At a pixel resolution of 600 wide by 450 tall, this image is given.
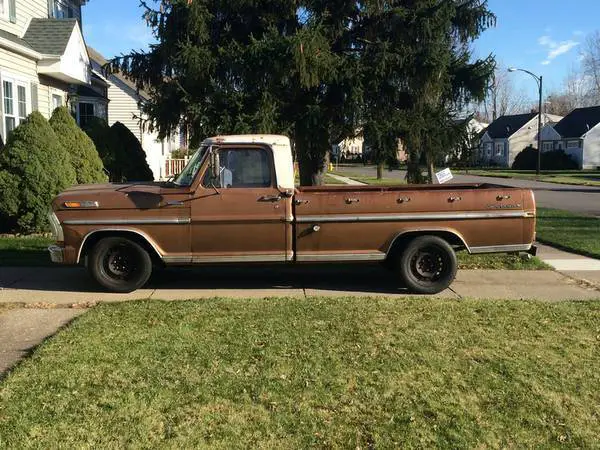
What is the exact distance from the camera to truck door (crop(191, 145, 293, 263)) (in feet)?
22.9

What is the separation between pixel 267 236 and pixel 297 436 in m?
3.69

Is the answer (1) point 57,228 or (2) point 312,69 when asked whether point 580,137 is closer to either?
(2) point 312,69

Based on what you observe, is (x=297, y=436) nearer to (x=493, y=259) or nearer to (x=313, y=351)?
(x=313, y=351)

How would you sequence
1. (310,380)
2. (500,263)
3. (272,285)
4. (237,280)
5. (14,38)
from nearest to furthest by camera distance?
(310,380), (272,285), (237,280), (500,263), (14,38)

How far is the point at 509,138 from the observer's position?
72.1 metres

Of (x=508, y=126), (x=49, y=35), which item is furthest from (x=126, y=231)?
(x=508, y=126)

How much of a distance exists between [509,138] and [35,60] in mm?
66107

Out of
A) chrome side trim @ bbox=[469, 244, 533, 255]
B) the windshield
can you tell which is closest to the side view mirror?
the windshield

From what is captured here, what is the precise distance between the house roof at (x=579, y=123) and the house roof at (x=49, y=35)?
184ft

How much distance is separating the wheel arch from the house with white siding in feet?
33.3

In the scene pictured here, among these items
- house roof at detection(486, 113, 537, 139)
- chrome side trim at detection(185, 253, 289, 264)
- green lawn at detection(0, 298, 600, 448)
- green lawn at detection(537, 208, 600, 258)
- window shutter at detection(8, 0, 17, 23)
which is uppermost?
house roof at detection(486, 113, 537, 139)

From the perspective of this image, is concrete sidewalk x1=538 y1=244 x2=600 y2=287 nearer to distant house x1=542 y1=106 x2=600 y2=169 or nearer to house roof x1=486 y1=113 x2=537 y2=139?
distant house x1=542 y1=106 x2=600 y2=169

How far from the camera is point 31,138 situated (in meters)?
11.0

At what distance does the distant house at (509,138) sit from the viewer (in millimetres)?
72000
